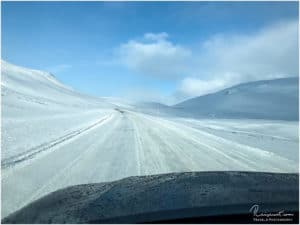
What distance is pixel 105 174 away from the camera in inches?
354

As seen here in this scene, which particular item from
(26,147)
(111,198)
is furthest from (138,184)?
(26,147)

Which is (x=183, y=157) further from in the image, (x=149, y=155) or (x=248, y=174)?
(x=248, y=174)

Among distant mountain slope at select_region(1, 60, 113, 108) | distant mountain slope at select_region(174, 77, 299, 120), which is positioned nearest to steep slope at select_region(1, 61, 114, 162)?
distant mountain slope at select_region(1, 60, 113, 108)

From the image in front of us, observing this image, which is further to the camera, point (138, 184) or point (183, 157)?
point (183, 157)

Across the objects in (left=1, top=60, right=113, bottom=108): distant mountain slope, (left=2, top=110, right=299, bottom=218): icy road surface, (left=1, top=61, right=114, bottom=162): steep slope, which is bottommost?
(left=2, top=110, right=299, bottom=218): icy road surface

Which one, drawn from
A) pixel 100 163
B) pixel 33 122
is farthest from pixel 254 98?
pixel 100 163

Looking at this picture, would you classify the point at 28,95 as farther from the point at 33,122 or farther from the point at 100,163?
Answer: the point at 100,163

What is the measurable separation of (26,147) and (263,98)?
415 ft

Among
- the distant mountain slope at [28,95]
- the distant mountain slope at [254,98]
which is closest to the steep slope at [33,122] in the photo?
the distant mountain slope at [28,95]

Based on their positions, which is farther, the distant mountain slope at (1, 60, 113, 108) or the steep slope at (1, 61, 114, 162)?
the distant mountain slope at (1, 60, 113, 108)

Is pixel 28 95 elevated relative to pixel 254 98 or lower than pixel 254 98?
lower

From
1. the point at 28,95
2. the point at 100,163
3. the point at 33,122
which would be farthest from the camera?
the point at 28,95

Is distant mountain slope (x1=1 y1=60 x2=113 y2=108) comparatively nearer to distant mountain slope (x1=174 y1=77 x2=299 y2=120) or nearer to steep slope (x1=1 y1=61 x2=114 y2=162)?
steep slope (x1=1 y1=61 x2=114 y2=162)

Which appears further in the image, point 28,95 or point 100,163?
point 28,95
